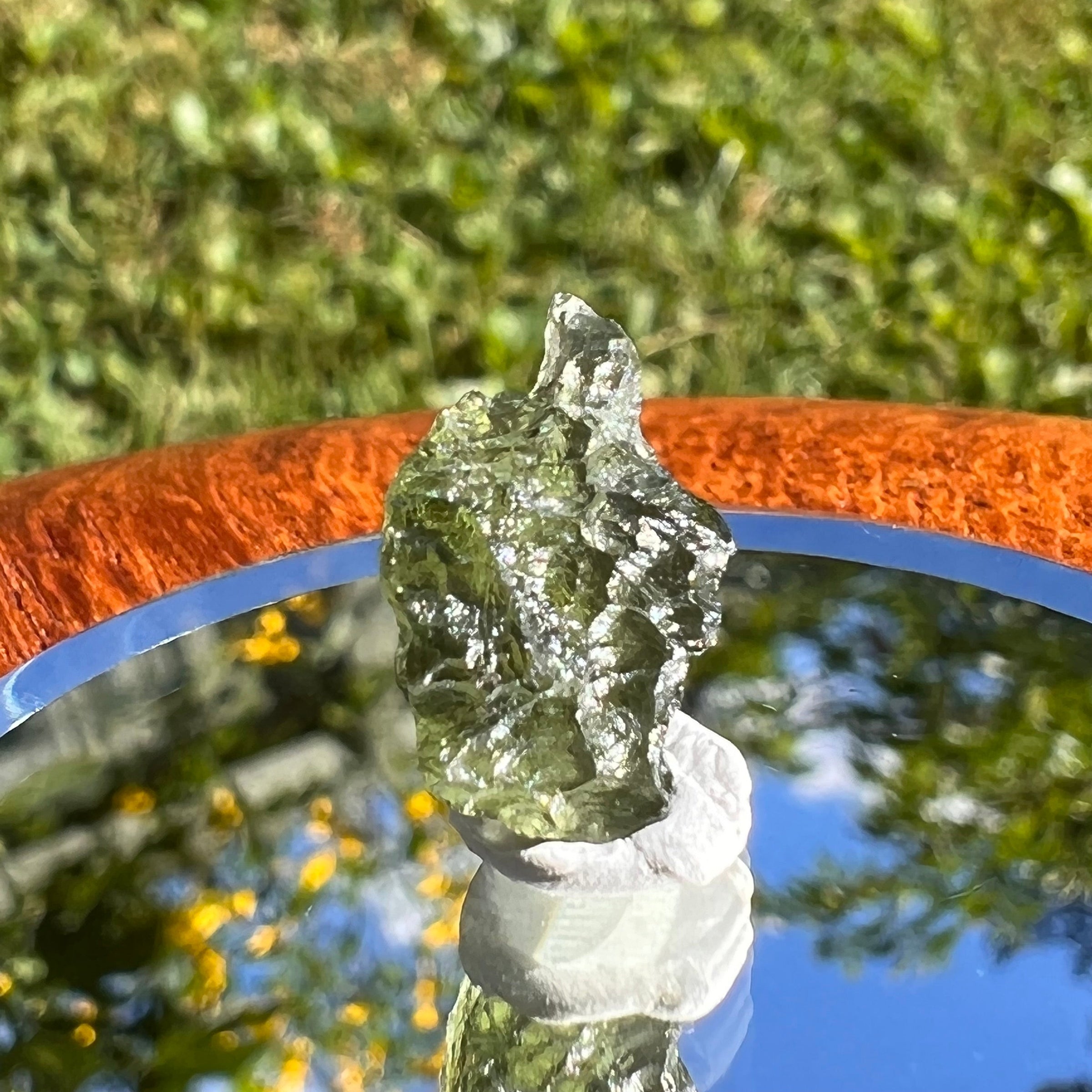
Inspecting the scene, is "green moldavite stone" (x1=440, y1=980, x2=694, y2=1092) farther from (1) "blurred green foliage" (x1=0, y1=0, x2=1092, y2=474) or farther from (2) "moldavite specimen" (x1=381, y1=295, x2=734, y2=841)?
(1) "blurred green foliage" (x1=0, y1=0, x2=1092, y2=474)

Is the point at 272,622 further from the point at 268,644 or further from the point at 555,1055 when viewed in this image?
the point at 555,1055

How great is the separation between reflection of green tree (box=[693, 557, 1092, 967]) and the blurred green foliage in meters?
0.39

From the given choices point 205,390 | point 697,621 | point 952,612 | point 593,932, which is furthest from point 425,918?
point 205,390

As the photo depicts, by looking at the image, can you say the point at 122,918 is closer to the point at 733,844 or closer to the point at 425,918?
the point at 425,918

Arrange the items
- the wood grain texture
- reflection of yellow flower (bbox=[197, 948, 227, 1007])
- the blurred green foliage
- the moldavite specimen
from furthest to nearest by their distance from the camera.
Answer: the blurred green foliage → the wood grain texture → reflection of yellow flower (bbox=[197, 948, 227, 1007]) → the moldavite specimen

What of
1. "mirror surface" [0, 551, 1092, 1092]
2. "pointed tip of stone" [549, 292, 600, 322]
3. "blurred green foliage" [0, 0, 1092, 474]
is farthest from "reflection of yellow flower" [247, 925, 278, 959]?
"blurred green foliage" [0, 0, 1092, 474]

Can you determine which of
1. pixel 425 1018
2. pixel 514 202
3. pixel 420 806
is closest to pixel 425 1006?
pixel 425 1018

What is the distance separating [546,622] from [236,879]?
233 mm

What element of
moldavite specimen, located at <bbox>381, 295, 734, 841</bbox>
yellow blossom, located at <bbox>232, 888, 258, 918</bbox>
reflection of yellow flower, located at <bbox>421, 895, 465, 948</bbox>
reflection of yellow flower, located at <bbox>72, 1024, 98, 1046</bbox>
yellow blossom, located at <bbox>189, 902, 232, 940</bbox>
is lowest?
reflection of yellow flower, located at <bbox>72, 1024, 98, 1046</bbox>

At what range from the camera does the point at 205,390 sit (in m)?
0.99

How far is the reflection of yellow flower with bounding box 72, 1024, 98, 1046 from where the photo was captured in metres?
0.49

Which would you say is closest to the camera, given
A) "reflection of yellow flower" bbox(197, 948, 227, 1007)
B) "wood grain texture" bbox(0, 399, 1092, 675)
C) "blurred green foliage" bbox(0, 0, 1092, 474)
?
"reflection of yellow flower" bbox(197, 948, 227, 1007)

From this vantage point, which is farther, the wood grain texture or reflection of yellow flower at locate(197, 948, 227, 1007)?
the wood grain texture

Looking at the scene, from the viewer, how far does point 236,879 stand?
56cm
